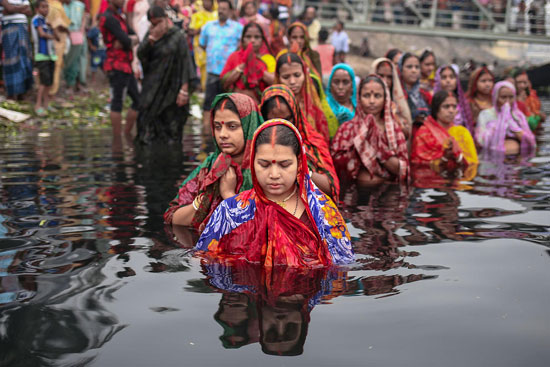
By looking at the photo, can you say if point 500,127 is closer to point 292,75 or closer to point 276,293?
point 292,75

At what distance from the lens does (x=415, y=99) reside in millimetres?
10359

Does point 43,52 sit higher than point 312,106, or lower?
higher

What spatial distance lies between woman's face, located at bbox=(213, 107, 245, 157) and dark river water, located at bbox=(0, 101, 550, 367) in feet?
2.37

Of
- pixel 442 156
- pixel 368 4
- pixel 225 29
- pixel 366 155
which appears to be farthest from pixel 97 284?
pixel 368 4

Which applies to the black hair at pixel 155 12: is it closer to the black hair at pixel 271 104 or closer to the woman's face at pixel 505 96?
the black hair at pixel 271 104

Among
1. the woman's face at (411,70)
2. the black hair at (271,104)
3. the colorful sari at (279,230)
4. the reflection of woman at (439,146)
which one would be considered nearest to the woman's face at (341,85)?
the reflection of woman at (439,146)

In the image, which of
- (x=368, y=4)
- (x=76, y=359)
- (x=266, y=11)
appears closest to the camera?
(x=76, y=359)

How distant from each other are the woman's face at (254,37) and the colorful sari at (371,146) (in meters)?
1.83

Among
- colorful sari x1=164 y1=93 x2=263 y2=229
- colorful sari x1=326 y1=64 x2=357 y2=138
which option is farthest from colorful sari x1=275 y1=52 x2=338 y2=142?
colorful sari x1=164 y1=93 x2=263 y2=229

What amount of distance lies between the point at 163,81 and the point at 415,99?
3464 millimetres

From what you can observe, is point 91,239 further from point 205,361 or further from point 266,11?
point 266,11

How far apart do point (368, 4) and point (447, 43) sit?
8804 millimetres

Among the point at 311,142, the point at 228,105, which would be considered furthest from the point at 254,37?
the point at 228,105

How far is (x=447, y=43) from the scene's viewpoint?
30.8m
